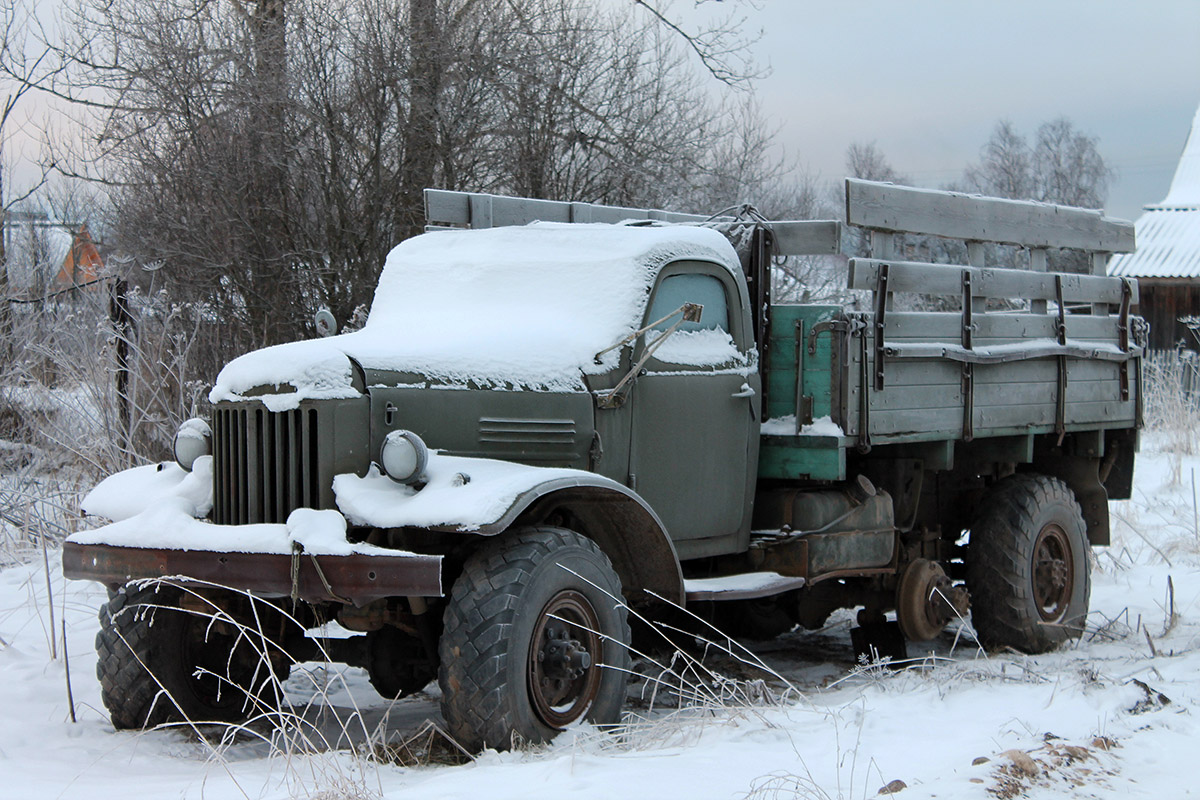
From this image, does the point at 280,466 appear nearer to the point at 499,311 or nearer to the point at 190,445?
the point at 190,445

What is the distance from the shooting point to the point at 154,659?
16.8 feet

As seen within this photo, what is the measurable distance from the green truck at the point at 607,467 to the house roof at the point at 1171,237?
1495cm

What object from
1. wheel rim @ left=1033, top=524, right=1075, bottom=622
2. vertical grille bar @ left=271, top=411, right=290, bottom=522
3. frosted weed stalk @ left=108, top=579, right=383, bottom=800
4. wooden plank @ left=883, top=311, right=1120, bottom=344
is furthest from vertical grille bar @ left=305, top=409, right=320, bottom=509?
wheel rim @ left=1033, top=524, right=1075, bottom=622

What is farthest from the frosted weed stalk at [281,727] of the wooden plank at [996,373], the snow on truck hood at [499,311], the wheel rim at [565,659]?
the wooden plank at [996,373]

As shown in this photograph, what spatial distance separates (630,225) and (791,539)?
5.57ft

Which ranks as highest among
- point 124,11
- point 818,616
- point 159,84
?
point 124,11

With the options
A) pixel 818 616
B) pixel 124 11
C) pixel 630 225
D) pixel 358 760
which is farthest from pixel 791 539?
pixel 124 11

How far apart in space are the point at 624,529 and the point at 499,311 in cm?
114

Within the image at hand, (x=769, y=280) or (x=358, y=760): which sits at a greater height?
(x=769, y=280)

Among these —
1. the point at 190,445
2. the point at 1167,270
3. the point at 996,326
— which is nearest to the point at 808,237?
the point at 996,326

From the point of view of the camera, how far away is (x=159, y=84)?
36.2 ft

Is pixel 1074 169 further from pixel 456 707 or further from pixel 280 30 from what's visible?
pixel 456 707

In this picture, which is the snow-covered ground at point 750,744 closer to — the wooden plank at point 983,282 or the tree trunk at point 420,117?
the wooden plank at point 983,282

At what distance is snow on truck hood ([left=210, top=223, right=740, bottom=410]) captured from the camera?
4.76m
